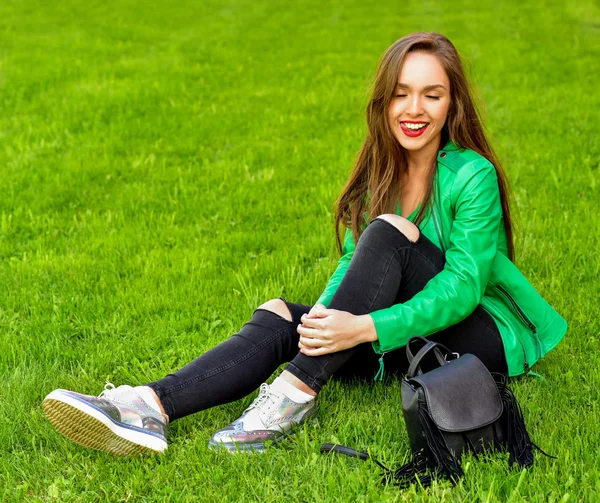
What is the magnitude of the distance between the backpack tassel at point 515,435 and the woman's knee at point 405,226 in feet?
2.33

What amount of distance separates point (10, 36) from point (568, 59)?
751 cm

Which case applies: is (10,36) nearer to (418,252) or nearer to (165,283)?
(165,283)

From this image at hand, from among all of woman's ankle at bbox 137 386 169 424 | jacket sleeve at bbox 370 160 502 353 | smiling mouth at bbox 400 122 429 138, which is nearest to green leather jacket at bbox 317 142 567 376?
jacket sleeve at bbox 370 160 502 353

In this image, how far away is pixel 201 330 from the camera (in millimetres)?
4340

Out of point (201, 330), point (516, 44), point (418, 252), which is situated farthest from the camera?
point (516, 44)

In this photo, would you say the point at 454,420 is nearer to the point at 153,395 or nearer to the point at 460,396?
the point at 460,396

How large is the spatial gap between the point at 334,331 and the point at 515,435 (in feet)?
2.50

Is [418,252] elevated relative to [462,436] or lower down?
elevated

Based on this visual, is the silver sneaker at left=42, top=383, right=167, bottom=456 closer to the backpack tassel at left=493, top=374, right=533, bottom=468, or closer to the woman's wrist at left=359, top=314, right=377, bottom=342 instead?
the woman's wrist at left=359, top=314, right=377, bottom=342

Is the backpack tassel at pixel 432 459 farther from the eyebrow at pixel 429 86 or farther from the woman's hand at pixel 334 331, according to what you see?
the eyebrow at pixel 429 86

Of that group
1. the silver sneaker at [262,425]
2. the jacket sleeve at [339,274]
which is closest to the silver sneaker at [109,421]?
the silver sneaker at [262,425]

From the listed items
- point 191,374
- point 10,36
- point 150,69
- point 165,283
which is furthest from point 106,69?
point 191,374

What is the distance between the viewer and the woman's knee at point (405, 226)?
3.23m

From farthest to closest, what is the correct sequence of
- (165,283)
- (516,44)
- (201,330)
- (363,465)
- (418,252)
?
(516,44)
(165,283)
(201,330)
(418,252)
(363,465)
